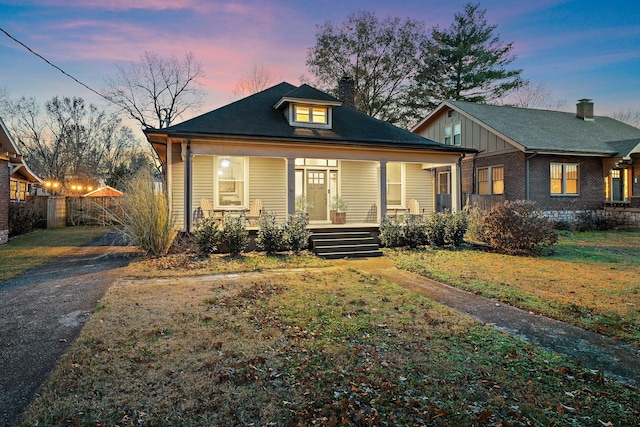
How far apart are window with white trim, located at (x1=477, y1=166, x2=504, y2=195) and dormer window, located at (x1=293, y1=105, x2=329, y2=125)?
10.2 m

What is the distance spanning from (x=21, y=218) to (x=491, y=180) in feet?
72.4

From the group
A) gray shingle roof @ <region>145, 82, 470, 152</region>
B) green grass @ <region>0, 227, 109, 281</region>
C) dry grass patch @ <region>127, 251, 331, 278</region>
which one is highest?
gray shingle roof @ <region>145, 82, 470, 152</region>

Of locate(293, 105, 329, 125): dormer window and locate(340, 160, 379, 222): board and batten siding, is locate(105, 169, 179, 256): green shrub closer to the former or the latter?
locate(293, 105, 329, 125): dormer window

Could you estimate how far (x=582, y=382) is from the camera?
329 centimetres

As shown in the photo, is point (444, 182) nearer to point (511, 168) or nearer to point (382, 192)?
point (511, 168)

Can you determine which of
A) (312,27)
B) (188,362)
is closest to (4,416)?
(188,362)


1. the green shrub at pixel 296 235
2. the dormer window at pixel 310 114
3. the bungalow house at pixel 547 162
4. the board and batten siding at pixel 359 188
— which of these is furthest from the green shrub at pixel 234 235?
the bungalow house at pixel 547 162

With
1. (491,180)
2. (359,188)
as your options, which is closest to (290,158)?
(359,188)

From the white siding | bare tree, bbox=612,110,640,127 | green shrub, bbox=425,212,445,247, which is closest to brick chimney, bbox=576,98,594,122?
green shrub, bbox=425,212,445,247

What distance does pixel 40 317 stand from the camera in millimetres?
5066

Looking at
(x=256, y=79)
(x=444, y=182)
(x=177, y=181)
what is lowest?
(x=177, y=181)

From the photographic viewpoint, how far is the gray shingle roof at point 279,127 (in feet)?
39.4

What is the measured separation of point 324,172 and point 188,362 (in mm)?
10912

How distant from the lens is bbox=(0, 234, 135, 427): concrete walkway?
10.6 feet
